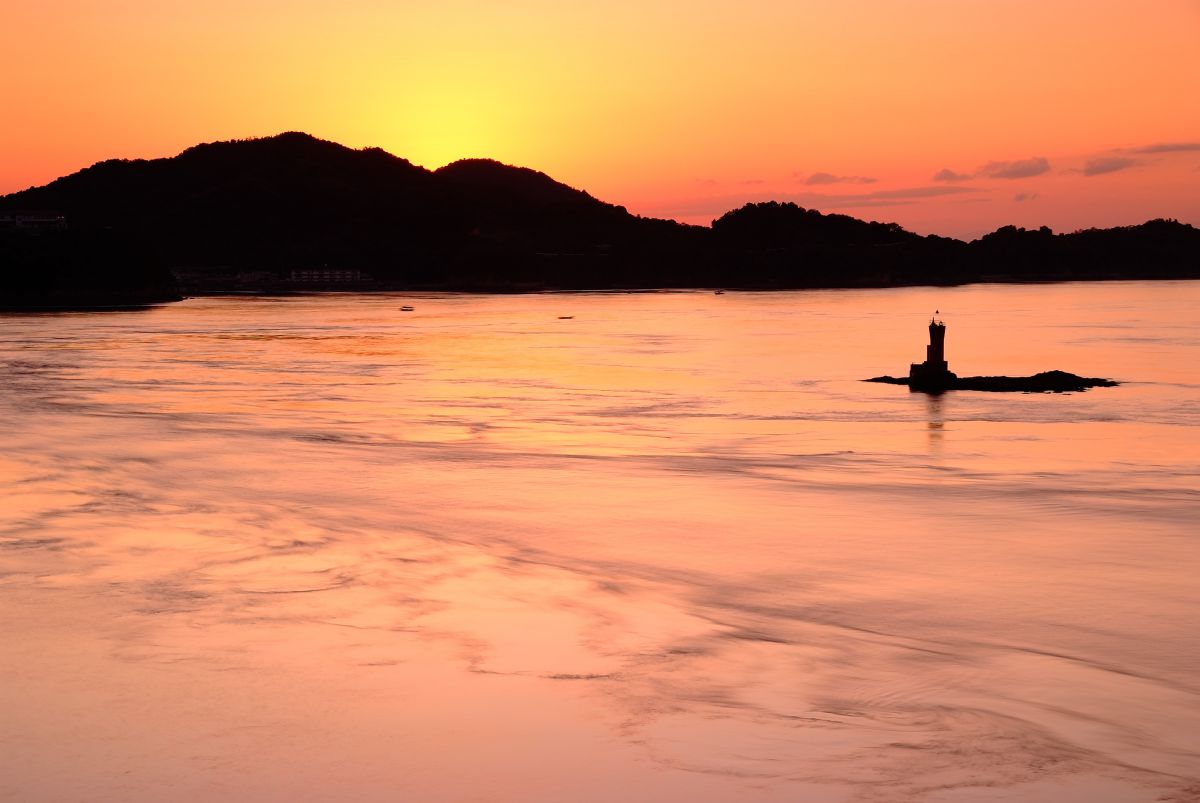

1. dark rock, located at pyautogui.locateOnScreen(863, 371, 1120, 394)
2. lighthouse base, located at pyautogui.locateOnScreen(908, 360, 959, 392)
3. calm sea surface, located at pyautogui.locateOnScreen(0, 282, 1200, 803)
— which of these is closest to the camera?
calm sea surface, located at pyautogui.locateOnScreen(0, 282, 1200, 803)

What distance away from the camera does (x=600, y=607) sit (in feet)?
40.2

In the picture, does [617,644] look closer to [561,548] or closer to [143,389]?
[561,548]

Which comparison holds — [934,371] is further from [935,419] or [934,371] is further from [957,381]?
[935,419]

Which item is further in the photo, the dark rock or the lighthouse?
the lighthouse

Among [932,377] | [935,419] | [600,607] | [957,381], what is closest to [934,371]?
[932,377]

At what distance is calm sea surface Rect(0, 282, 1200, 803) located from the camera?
318 inches

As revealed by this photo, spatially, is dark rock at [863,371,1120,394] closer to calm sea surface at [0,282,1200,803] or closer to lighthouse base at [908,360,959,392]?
lighthouse base at [908,360,959,392]

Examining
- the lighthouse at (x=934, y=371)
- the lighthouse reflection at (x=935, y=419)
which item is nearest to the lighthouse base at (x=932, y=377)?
the lighthouse at (x=934, y=371)

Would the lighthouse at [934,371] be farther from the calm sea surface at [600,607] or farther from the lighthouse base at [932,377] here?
the calm sea surface at [600,607]

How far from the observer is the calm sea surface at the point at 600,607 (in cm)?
809

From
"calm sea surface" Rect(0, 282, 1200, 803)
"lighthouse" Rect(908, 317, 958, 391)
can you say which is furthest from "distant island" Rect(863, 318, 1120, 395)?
"calm sea surface" Rect(0, 282, 1200, 803)

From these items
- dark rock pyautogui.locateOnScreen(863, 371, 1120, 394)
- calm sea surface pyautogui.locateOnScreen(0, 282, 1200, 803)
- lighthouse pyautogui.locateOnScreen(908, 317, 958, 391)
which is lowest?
calm sea surface pyautogui.locateOnScreen(0, 282, 1200, 803)

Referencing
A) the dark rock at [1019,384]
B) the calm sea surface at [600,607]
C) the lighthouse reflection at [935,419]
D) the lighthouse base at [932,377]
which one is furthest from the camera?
the lighthouse base at [932,377]

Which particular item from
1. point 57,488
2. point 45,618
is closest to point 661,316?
point 57,488
